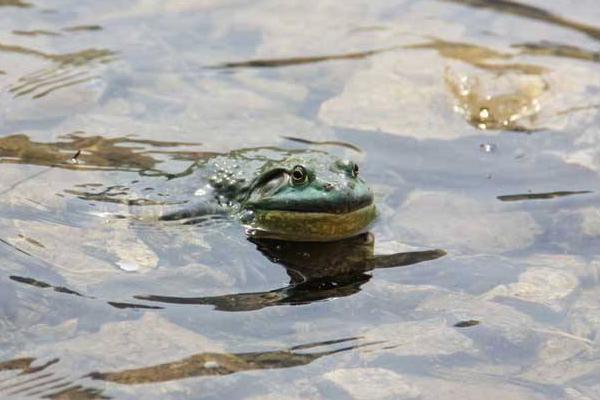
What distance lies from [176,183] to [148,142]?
856 millimetres

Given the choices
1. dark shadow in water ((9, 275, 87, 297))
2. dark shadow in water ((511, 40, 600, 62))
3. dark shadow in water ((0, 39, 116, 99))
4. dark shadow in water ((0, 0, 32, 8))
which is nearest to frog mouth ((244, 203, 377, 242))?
dark shadow in water ((9, 275, 87, 297))

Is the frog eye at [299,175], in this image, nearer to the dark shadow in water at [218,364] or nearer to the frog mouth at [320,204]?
the frog mouth at [320,204]

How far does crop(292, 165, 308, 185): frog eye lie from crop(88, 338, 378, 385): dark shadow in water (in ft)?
4.61

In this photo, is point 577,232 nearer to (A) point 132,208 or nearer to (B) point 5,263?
(A) point 132,208

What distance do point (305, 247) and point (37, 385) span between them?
2.38 m

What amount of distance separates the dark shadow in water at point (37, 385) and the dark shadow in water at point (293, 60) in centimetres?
496

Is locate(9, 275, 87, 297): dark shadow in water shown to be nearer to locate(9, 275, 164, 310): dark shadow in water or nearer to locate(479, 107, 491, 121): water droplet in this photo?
locate(9, 275, 164, 310): dark shadow in water

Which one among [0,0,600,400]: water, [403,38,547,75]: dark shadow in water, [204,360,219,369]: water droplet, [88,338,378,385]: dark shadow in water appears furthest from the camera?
[403,38,547,75]: dark shadow in water

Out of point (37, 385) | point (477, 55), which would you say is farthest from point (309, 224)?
point (477, 55)

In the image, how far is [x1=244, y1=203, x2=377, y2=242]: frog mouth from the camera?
23.7 ft

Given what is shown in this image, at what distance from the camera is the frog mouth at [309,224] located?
7.23 m

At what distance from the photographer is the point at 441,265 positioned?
7117 mm

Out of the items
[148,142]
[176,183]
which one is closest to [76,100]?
[148,142]

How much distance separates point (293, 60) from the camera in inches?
408
